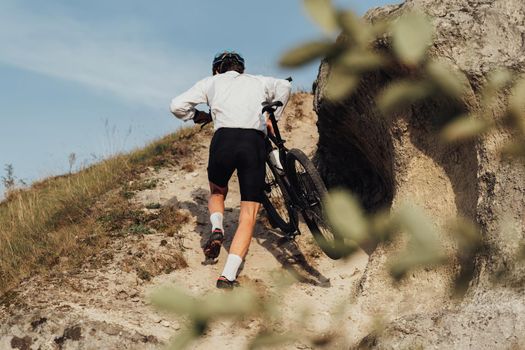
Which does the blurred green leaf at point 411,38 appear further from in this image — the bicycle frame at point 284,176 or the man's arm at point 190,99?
the man's arm at point 190,99

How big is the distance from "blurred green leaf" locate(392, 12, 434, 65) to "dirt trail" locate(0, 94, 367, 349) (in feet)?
8.92

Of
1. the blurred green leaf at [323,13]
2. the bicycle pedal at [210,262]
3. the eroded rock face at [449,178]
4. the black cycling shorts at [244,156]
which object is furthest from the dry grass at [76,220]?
the blurred green leaf at [323,13]

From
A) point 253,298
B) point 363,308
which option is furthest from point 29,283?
point 253,298

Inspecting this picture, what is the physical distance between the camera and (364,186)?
8.20 metres

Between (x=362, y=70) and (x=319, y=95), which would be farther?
(x=319, y=95)

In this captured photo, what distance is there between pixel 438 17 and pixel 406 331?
112 inches

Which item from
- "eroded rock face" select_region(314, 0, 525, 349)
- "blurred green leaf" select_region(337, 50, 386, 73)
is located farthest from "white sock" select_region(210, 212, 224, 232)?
Result: "blurred green leaf" select_region(337, 50, 386, 73)

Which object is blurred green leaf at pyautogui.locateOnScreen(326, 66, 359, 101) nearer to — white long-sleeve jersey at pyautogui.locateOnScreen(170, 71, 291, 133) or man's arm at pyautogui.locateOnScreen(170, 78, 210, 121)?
white long-sleeve jersey at pyautogui.locateOnScreen(170, 71, 291, 133)

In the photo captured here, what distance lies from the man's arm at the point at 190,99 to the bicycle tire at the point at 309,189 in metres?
1.14

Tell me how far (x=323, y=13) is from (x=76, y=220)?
772 centimetres

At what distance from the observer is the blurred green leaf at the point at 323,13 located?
0.99 m

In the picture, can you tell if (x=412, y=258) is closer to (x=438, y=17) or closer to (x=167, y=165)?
(x=438, y=17)

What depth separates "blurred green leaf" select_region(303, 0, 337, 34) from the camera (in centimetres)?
99

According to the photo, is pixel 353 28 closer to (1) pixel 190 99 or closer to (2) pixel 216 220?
(2) pixel 216 220
